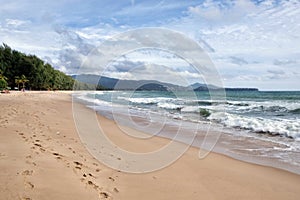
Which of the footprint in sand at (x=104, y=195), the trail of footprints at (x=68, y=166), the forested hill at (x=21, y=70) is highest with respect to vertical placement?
the forested hill at (x=21, y=70)

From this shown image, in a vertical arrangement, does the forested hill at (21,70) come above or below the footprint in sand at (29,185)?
above

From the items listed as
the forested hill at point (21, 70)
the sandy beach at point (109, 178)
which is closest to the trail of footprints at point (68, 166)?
the sandy beach at point (109, 178)

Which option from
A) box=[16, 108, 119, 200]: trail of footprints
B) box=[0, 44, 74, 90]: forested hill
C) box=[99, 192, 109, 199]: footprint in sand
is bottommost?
box=[99, 192, 109, 199]: footprint in sand

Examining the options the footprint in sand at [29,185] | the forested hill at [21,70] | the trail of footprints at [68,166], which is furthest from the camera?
the forested hill at [21,70]

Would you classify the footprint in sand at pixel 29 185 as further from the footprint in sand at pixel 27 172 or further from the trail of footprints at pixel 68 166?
the footprint in sand at pixel 27 172

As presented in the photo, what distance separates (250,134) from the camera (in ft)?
37.1

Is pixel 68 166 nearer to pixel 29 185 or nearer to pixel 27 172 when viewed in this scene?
pixel 27 172

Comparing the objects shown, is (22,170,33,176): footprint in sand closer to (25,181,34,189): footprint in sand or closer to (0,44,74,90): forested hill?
(25,181,34,189): footprint in sand

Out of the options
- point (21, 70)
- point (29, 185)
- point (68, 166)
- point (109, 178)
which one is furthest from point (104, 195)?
point (21, 70)

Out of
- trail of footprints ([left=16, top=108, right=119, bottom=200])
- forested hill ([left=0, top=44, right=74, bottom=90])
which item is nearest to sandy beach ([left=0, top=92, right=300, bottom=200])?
trail of footprints ([left=16, top=108, right=119, bottom=200])

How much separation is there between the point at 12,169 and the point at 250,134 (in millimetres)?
9627

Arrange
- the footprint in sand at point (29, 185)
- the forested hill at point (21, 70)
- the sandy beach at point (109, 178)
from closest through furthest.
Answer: the footprint in sand at point (29, 185), the sandy beach at point (109, 178), the forested hill at point (21, 70)

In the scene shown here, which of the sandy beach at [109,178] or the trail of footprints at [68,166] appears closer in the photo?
the sandy beach at [109,178]

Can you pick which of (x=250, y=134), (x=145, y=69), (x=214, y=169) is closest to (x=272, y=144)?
(x=250, y=134)
